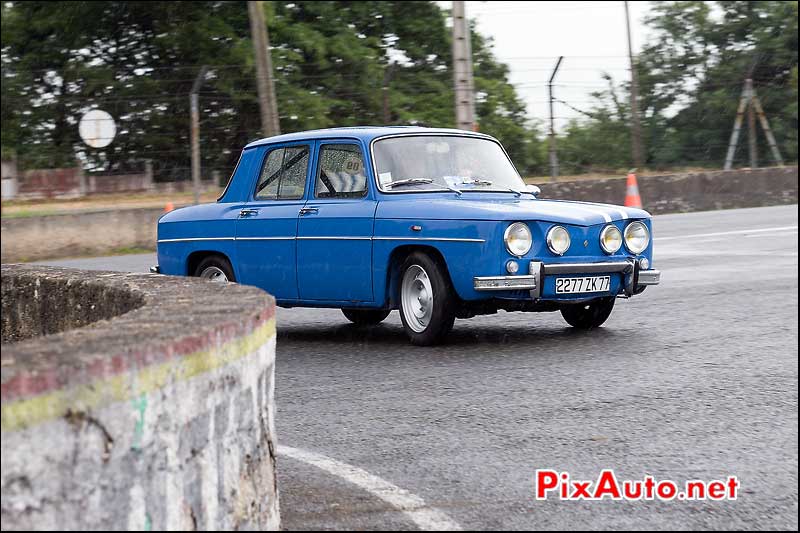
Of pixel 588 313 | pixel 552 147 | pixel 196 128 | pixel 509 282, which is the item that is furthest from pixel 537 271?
pixel 552 147

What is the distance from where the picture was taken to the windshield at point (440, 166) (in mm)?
9031

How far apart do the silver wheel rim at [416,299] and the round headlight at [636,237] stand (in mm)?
1415

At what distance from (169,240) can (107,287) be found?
15.3 feet

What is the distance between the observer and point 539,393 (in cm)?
669

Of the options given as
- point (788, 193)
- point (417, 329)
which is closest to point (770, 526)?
point (417, 329)

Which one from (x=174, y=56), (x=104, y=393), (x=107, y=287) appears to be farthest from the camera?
(x=174, y=56)

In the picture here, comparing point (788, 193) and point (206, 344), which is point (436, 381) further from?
point (788, 193)

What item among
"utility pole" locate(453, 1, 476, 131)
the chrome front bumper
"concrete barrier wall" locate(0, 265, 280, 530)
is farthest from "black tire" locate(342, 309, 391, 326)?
"utility pole" locate(453, 1, 476, 131)

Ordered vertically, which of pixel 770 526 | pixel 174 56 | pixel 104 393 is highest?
pixel 174 56

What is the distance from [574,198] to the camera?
21.8 metres

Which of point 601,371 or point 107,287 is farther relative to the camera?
point 601,371

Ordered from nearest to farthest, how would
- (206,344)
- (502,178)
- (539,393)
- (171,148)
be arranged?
1. (206,344)
2. (539,393)
3. (502,178)
4. (171,148)

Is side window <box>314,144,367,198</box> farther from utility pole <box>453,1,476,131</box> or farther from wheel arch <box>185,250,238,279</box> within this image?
utility pole <box>453,1,476,131</box>

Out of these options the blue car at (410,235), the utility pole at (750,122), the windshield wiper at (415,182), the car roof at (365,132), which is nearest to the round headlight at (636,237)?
the blue car at (410,235)
